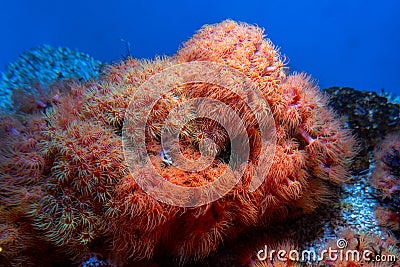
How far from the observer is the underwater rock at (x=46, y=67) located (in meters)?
4.96

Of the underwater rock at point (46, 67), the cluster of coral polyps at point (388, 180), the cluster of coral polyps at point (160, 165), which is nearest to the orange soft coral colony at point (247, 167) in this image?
the cluster of coral polyps at point (160, 165)

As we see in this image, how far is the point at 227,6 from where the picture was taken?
1988 cm

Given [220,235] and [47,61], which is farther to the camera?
[47,61]

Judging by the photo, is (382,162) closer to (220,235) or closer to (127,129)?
(220,235)

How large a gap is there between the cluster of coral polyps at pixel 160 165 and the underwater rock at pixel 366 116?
60 centimetres

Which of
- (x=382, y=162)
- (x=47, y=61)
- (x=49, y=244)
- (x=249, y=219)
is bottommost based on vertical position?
(x=49, y=244)

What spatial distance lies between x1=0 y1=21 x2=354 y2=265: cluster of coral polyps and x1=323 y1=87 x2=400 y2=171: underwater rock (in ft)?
1.96

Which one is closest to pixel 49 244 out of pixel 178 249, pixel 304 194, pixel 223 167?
pixel 178 249

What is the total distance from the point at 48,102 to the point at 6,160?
110cm

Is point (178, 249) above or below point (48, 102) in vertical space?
below

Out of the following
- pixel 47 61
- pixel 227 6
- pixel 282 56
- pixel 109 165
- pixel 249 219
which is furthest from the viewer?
pixel 227 6

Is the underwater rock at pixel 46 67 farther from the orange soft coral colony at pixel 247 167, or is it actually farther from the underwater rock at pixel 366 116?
the underwater rock at pixel 366 116

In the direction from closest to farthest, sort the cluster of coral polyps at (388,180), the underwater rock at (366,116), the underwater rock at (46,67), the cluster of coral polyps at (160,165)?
the cluster of coral polyps at (160,165) → the cluster of coral polyps at (388,180) → the underwater rock at (366,116) → the underwater rock at (46,67)

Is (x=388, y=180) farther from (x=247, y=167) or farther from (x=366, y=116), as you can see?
(x=247, y=167)
